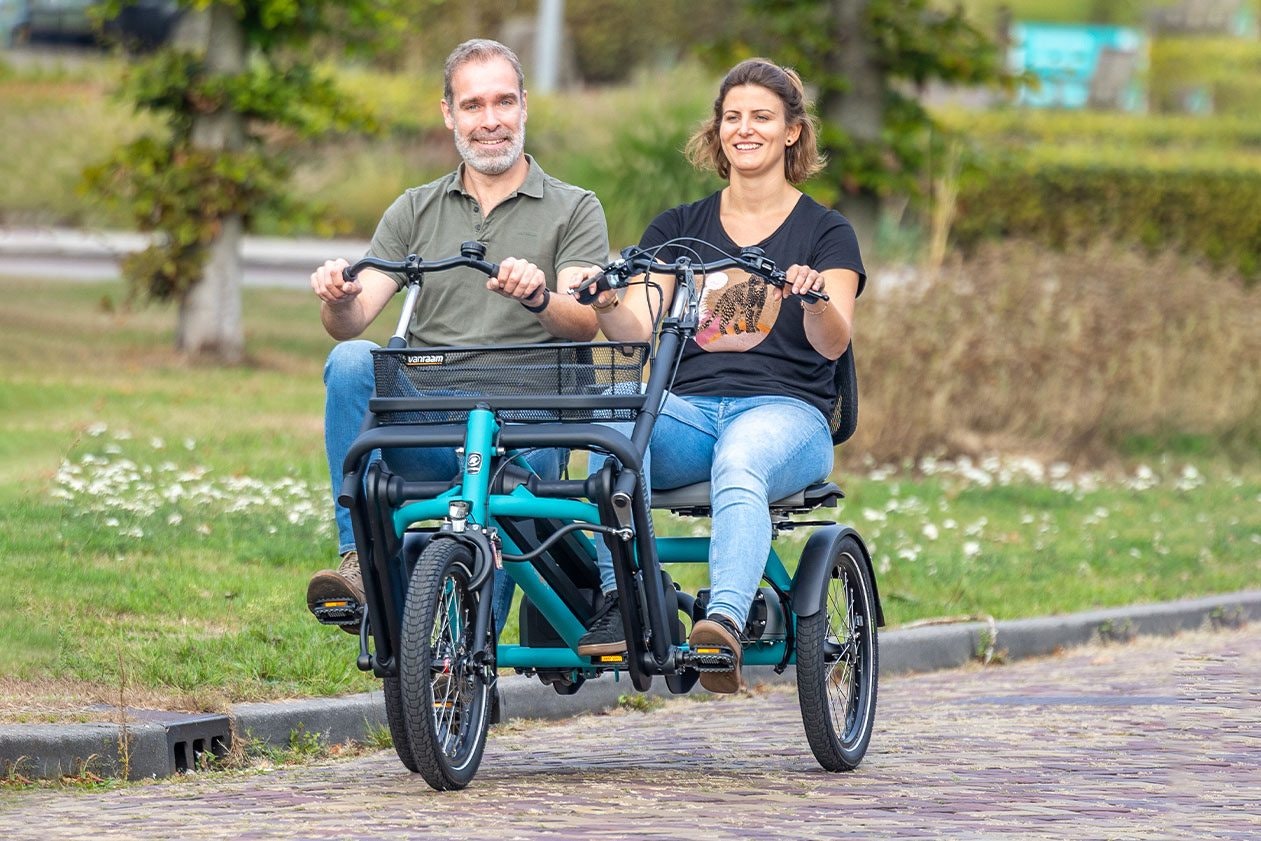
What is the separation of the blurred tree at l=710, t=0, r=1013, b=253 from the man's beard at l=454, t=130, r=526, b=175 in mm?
8820

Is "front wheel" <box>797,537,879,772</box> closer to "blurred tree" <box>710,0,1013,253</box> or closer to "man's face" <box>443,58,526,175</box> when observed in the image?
"man's face" <box>443,58,526,175</box>

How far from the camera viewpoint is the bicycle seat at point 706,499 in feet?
18.0

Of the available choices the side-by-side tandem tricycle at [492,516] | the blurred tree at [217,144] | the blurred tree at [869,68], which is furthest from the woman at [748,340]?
the blurred tree at [217,144]

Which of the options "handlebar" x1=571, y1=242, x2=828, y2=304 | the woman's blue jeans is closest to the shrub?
the woman's blue jeans

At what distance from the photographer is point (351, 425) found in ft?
17.5

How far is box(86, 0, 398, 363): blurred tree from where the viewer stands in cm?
1424

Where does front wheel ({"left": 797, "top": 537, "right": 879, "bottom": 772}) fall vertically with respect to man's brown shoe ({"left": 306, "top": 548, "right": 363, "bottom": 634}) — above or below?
below

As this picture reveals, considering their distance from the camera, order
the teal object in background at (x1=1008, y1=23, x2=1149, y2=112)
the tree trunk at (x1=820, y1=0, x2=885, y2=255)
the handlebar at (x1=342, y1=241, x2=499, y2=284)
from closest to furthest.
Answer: the handlebar at (x1=342, y1=241, x2=499, y2=284) → the tree trunk at (x1=820, y1=0, x2=885, y2=255) → the teal object in background at (x1=1008, y1=23, x2=1149, y2=112)

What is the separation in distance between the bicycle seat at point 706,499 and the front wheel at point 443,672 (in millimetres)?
721

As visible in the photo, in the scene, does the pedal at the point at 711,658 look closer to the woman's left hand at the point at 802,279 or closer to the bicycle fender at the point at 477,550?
the bicycle fender at the point at 477,550

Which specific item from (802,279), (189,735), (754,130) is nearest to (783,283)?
(802,279)

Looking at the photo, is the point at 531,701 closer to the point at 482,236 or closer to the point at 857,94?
the point at 482,236

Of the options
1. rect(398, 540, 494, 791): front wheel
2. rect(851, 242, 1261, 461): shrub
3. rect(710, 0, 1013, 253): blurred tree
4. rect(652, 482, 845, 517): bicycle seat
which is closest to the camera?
rect(398, 540, 494, 791): front wheel

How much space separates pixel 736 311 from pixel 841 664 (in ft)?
3.28
